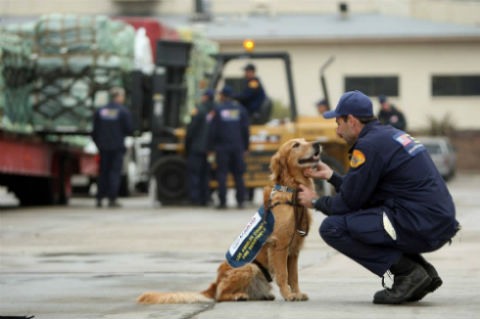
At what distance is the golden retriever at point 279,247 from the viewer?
9633mm

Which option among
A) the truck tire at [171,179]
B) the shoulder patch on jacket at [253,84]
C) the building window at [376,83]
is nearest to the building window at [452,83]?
the building window at [376,83]

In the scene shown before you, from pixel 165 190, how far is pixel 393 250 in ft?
50.9

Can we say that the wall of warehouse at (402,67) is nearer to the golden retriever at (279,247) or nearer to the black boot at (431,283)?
the golden retriever at (279,247)

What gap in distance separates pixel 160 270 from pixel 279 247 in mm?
3521

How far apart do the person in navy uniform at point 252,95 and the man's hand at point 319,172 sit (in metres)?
13.4

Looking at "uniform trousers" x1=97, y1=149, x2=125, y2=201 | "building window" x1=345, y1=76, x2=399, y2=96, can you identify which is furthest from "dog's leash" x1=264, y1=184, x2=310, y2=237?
"building window" x1=345, y1=76, x2=399, y2=96

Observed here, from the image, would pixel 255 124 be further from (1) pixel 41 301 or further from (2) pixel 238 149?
(1) pixel 41 301

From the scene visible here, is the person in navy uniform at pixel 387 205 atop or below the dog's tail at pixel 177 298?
atop

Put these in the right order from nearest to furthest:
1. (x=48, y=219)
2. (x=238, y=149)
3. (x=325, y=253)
A: (x=325, y=253)
(x=48, y=219)
(x=238, y=149)

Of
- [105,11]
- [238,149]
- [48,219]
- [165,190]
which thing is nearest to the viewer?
[48,219]

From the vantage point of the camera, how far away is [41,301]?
10359 mm

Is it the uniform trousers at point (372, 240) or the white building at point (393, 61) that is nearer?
the uniform trousers at point (372, 240)

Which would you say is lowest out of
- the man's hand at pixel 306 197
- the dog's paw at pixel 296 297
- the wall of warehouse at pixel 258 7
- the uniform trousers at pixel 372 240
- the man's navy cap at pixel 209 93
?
the dog's paw at pixel 296 297

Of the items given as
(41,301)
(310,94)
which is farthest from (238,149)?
(310,94)
